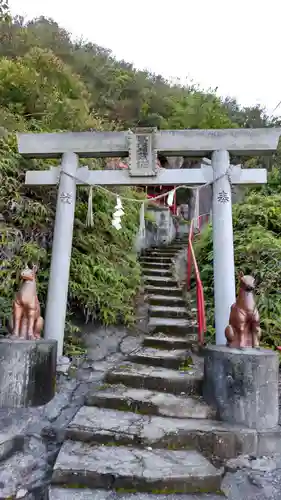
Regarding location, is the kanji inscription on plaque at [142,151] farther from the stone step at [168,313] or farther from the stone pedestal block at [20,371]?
the stone pedestal block at [20,371]

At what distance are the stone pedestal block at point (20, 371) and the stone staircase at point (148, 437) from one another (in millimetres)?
597

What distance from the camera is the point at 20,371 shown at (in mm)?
Result: 3982

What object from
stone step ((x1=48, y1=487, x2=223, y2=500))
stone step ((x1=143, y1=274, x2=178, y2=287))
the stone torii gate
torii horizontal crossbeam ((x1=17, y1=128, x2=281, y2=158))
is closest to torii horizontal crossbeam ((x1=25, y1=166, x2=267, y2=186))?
the stone torii gate

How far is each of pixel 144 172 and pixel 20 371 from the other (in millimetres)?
3089

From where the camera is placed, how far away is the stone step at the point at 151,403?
13.0 ft

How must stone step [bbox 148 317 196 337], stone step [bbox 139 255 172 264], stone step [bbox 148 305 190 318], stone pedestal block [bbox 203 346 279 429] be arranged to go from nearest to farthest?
stone pedestal block [bbox 203 346 279 429], stone step [bbox 148 317 196 337], stone step [bbox 148 305 190 318], stone step [bbox 139 255 172 264]

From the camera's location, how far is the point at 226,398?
3818 mm

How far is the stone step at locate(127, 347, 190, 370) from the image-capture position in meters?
4.96

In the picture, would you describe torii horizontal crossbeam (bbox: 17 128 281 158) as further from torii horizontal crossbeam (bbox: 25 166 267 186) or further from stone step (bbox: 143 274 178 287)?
stone step (bbox: 143 274 178 287)

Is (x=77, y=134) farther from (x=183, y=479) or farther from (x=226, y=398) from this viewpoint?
(x=183, y=479)

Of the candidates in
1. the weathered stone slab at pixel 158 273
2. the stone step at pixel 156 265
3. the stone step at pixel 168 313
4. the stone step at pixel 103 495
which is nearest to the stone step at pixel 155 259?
the stone step at pixel 156 265

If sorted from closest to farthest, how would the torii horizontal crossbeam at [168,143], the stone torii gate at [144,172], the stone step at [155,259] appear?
the stone torii gate at [144,172] < the torii horizontal crossbeam at [168,143] < the stone step at [155,259]

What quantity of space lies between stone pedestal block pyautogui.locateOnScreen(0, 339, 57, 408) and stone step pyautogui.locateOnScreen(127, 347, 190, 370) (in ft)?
4.90

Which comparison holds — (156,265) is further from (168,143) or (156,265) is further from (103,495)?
(103,495)
